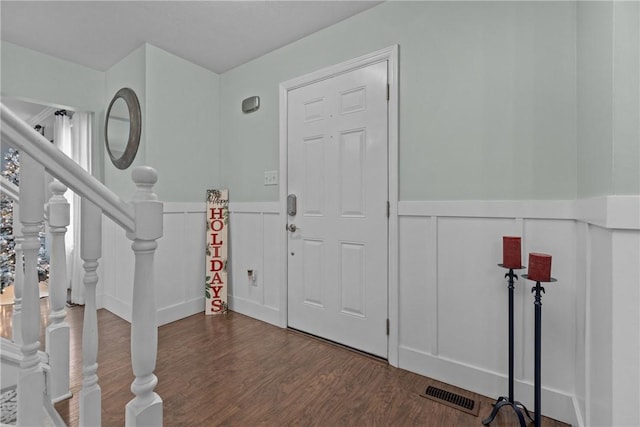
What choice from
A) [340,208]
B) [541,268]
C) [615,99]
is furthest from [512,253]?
[340,208]

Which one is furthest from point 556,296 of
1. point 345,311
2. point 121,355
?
point 121,355

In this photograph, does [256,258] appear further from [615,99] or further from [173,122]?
[615,99]

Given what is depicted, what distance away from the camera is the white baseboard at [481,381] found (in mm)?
1480

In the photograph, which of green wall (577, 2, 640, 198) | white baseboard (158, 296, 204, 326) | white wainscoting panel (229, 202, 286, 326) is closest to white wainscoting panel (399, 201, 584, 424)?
green wall (577, 2, 640, 198)

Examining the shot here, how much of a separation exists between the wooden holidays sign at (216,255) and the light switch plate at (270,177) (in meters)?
0.55

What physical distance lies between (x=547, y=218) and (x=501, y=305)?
50 cm

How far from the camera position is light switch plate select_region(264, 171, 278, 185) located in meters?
2.64

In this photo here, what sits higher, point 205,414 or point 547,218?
point 547,218

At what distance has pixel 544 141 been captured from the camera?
1.53m

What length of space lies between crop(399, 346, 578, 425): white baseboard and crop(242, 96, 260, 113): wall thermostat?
2.28 meters

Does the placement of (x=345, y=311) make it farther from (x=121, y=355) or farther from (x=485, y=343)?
(x=121, y=355)

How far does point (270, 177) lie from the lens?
8.79 feet

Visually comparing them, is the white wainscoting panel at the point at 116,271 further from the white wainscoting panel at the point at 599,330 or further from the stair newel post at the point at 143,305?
the white wainscoting panel at the point at 599,330

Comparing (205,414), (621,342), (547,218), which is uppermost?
(547,218)
